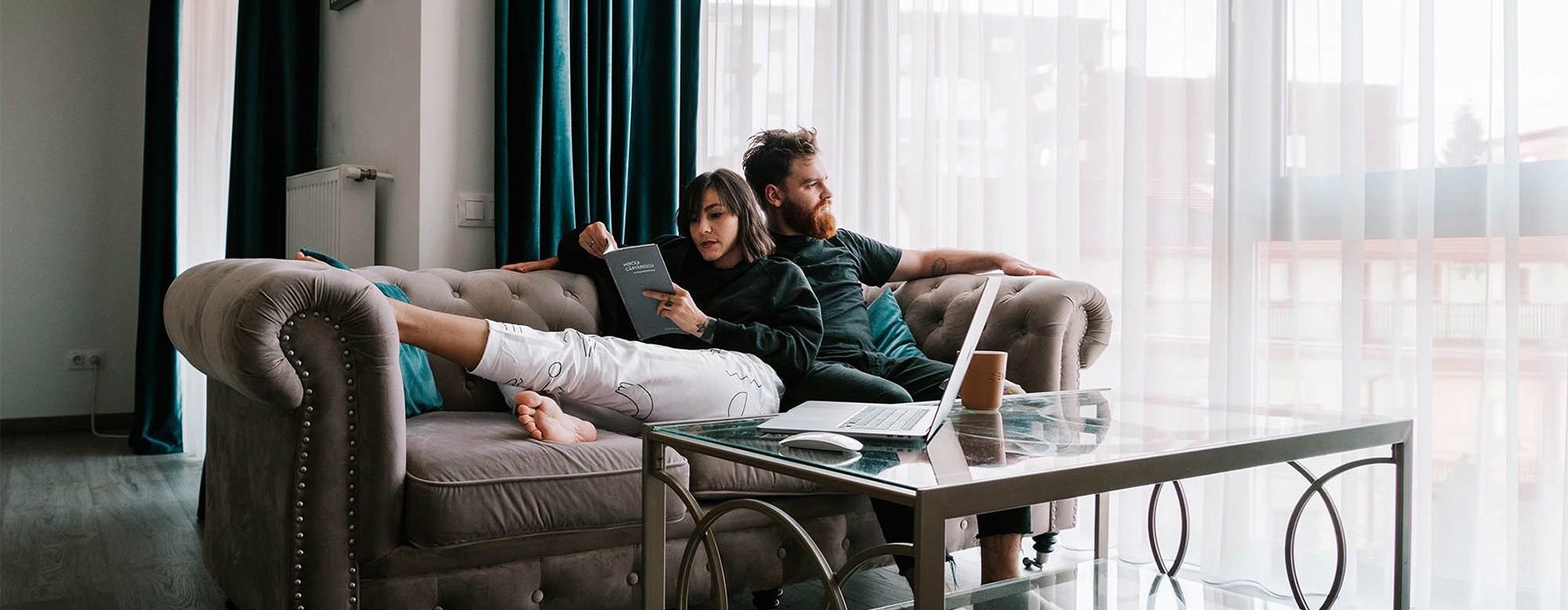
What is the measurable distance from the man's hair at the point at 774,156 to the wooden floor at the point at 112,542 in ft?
3.20

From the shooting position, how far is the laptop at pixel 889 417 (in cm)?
126

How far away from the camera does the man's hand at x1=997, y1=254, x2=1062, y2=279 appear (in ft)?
7.96

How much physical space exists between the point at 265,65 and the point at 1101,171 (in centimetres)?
278

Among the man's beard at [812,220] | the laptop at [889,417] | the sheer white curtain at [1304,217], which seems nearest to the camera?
the laptop at [889,417]

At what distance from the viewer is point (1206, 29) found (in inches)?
91.5

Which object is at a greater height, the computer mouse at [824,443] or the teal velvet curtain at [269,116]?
the teal velvet curtain at [269,116]

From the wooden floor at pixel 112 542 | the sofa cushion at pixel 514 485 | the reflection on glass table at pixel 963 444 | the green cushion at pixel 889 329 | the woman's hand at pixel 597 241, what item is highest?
the woman's hand at pixel 597 241

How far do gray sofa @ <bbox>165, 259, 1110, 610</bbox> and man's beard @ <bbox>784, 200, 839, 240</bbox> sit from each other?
840 millimetres

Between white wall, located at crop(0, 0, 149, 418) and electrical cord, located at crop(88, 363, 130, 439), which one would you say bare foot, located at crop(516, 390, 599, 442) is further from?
white wall, located at crop(0, 0, 149, 418)

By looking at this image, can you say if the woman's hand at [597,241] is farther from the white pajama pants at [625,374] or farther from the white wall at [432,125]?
the white wall at [432,125]

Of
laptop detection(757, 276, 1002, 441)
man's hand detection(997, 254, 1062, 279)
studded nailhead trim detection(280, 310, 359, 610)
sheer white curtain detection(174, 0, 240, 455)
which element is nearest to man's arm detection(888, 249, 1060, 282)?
man's hand detection(997, 254, 1062, 279)

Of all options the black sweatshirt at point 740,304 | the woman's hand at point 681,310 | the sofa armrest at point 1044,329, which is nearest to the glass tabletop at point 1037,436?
the sofa armrest at point 1044,329

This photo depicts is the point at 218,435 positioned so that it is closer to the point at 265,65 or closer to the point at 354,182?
the point at 354,182

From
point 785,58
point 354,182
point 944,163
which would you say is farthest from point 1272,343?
point 354,182
